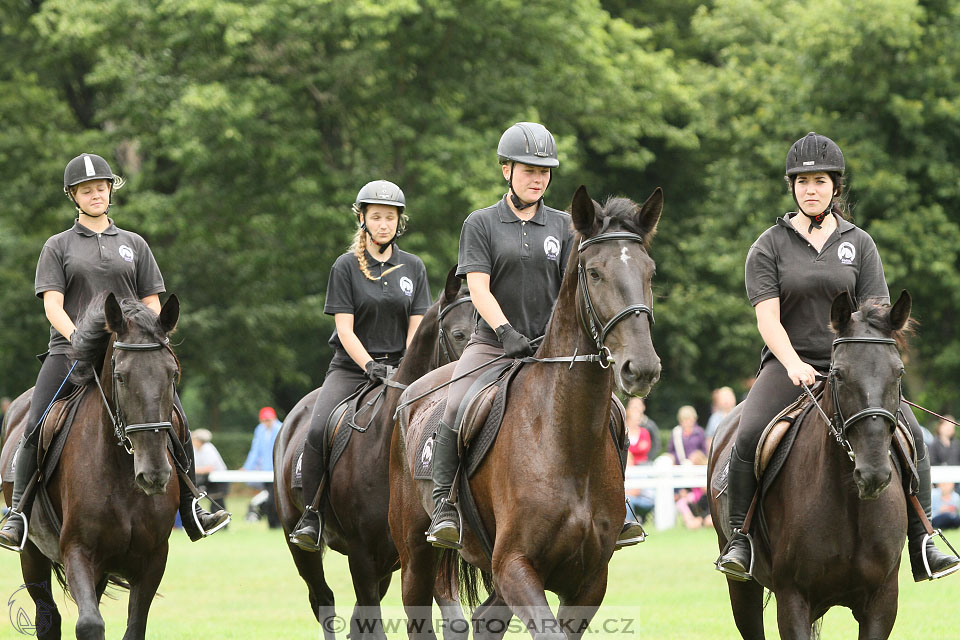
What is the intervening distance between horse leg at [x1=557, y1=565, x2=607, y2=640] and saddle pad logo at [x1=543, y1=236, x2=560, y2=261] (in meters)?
2.02

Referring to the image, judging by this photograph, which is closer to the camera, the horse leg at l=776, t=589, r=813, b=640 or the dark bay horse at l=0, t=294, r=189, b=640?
the horse leg at l=776, t=589, r=813, b=640

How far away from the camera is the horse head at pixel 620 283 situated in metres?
6.93

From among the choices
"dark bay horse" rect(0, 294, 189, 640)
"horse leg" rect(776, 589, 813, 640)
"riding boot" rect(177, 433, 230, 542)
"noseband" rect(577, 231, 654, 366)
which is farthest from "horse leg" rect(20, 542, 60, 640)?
"horse leg" rect(776, 589, 813, 640)

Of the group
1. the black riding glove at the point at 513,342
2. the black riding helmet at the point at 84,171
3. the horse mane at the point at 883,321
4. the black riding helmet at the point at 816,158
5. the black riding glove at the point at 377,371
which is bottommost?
the black riding glove at the point at 377,371

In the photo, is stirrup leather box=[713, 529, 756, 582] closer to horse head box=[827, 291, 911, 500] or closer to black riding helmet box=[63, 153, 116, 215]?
horse head box=[827, 291, 911, 500]

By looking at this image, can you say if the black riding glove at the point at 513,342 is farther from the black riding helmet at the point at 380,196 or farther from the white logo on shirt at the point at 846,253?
the black riding helmet at the point at 380,196

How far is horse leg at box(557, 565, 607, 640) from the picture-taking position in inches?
311

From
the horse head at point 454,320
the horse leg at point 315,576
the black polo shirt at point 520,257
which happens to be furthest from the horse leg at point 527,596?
the horse leg at point 315,576

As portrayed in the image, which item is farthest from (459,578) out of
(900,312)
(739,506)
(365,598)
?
(900,312)

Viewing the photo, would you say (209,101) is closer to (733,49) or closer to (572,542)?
(733,49)

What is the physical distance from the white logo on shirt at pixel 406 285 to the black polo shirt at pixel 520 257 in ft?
9.32

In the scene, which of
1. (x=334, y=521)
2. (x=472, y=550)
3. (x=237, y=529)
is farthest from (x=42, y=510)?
(x=237, y=529)

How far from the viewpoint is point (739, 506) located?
28.7ft

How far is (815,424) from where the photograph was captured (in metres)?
8.47
